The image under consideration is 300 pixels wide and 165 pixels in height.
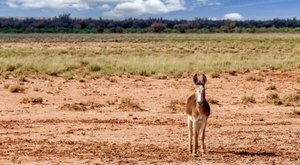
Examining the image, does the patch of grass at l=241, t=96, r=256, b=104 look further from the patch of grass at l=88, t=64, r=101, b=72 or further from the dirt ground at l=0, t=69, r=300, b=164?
the patch of grass at l=88, t=64, r=101, b=72

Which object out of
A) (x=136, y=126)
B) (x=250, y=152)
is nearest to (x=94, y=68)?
(x=136, y=126)

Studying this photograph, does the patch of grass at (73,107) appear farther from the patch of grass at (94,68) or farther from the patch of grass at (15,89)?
the patch of grass at (94,68)

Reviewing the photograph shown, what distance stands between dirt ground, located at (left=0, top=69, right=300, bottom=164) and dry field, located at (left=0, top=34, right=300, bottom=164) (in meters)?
0.02

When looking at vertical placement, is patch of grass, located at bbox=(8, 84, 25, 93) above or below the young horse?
below

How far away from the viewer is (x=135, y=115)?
19.3 metres

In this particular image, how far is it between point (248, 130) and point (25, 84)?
50.3ft

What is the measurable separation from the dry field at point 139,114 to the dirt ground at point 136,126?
0.02 meters

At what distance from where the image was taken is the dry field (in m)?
12.6

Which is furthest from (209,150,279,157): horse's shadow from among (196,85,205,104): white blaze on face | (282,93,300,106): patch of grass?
(282,93,300,106): patch of grass

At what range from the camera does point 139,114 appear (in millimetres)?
19641

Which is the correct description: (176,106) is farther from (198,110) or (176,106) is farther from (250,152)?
(198,110)

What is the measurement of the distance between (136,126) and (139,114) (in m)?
3.02

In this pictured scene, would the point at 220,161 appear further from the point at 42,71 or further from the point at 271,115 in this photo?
the point at 42,71

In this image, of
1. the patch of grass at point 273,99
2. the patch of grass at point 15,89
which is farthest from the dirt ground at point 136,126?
the patch of grass at point 273,99
